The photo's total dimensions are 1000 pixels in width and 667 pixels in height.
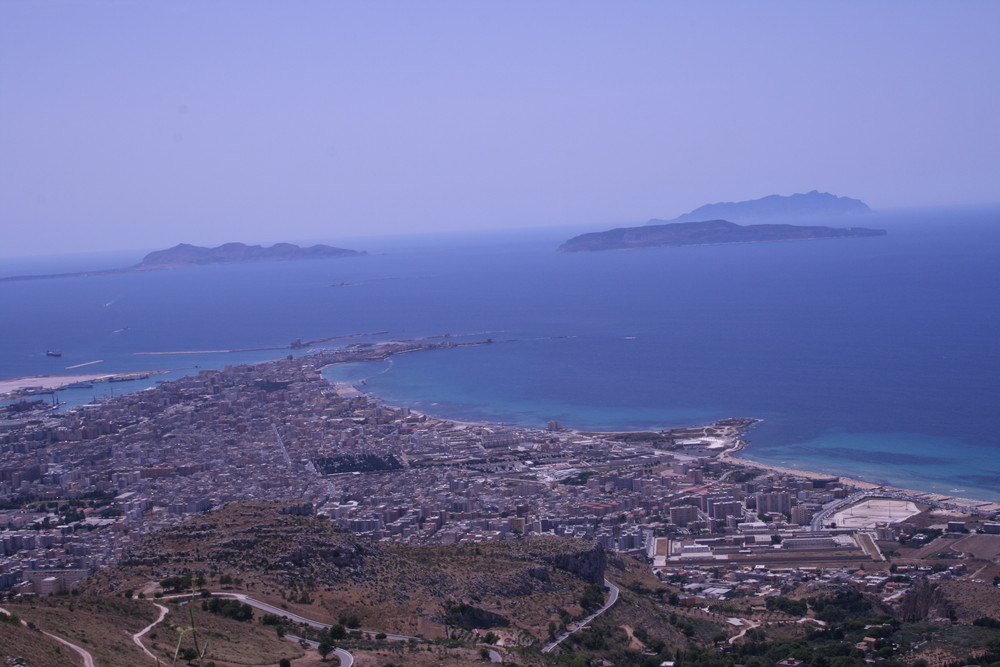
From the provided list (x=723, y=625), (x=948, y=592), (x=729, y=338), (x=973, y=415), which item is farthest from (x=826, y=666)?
(x=729, y=338)

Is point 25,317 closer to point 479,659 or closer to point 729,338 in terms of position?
point 729,338

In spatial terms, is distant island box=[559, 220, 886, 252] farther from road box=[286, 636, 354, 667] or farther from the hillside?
road box=[286, 636, 354, 667]

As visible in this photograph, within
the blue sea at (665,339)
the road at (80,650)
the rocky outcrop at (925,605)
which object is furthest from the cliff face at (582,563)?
the blue sea at (665,339)

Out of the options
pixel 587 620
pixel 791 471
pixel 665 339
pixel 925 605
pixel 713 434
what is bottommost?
pixel 791 471

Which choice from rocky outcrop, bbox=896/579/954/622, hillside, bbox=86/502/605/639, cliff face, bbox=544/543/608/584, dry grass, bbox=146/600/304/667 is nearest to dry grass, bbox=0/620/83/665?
dry grass, bbox=146/600/304/667

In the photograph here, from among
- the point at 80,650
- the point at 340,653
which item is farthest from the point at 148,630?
the point at 340,653

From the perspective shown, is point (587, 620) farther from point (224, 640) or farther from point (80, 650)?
point (80, 650)
